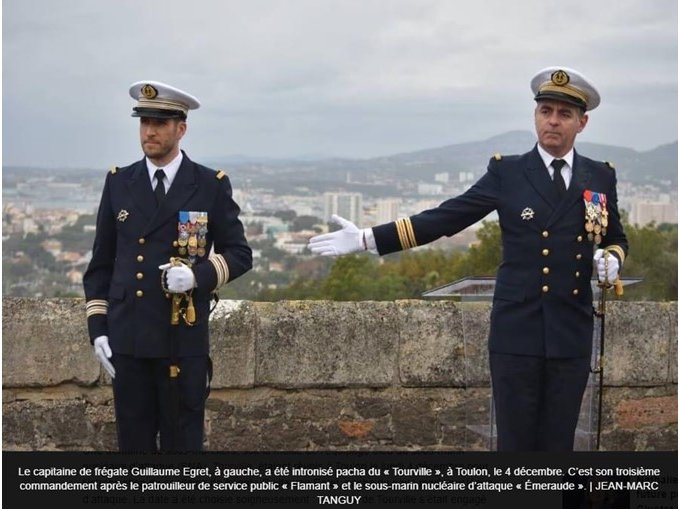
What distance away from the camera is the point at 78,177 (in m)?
9.16

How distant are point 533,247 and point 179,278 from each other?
152 centimetres

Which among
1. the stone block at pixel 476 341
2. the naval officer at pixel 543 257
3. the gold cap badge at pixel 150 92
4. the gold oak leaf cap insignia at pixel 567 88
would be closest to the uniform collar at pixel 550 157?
the naval officer at pixel 543 257

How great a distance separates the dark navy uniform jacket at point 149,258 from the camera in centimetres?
474

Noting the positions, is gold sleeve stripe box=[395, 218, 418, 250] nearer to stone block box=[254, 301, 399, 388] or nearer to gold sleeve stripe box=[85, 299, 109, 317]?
gold sleeve stripe box=[85, 299, 109, 317]

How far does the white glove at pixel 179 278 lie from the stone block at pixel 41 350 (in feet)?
5.60

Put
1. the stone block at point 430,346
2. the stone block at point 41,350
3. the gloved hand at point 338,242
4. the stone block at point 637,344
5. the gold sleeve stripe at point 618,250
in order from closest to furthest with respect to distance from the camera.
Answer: the gloved hand at point 338,242, the gold sleeve stripe at point 618,250, the stone block at point 41,350, the stone block at point 430,346, the stone block at point 637,344

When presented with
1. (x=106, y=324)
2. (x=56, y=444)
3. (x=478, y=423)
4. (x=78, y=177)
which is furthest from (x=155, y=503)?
(x=78, y=177)

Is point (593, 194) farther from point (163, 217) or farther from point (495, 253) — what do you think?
point (495, 253)

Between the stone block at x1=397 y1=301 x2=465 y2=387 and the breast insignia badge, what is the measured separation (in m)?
1.73

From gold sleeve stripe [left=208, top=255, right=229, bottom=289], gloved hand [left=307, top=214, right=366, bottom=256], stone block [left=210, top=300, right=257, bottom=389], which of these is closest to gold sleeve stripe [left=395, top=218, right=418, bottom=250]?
gloved hand [left=307, top=214, right=366, bottom=256]

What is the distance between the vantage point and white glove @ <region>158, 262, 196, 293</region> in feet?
15.1

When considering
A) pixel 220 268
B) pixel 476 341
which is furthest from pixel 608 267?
pixel 220 268

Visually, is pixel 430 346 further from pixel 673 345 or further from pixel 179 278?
pixel 179 278

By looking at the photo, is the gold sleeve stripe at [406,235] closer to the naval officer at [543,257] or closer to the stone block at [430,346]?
the naval officer at [543,257]
